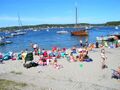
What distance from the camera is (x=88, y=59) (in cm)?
2619

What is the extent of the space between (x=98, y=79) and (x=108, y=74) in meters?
1.67

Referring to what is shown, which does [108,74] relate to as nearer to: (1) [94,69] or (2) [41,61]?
(1) [94,69]

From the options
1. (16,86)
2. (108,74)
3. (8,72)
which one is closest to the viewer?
(16,86)

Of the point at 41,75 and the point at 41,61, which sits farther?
the point at 41,61

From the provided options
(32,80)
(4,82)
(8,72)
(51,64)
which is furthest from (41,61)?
(4,82)

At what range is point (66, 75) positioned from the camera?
67.0 ft

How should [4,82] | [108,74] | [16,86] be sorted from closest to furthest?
[16,86] < [4,82] < [108,74]

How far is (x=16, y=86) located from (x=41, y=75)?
14.4 ft

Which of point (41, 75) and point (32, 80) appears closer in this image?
point (32, 80)

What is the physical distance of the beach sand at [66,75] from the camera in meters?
16.9

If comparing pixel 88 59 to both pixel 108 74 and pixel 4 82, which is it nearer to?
pixel 108 74

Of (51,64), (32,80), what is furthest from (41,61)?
(32,80)

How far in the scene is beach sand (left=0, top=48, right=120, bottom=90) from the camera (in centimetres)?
A: 1692

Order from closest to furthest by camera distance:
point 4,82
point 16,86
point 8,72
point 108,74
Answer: point 16,86 < point 4,82 < point 108,74 < point 8,72
